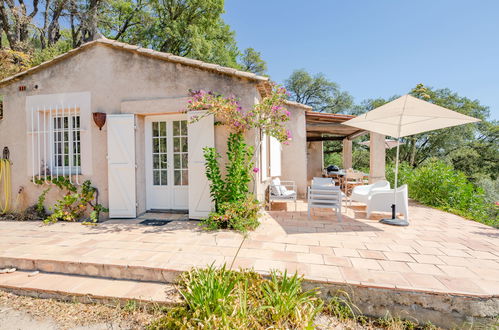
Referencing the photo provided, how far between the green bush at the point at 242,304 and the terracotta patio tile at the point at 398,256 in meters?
1.31

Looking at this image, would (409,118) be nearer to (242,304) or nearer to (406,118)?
(406,118)

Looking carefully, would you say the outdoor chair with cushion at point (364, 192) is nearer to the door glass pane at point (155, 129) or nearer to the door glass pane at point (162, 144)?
the door glass pane at point (162, 144)

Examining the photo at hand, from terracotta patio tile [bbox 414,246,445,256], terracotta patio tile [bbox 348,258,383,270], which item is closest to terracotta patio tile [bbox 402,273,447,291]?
terracotta patio tile [bbox 348,258,383,270]

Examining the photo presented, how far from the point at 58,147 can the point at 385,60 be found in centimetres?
1655

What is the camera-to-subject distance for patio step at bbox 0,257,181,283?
269cm

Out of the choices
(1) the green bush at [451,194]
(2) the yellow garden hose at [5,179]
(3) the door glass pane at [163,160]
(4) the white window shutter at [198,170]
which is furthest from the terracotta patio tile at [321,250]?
(2) the yellow garden hose at [5,179]

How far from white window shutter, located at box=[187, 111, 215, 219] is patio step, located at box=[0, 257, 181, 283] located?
212 centimetres

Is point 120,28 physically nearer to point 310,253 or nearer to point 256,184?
point 256,184

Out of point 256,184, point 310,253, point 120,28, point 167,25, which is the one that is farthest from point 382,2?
point 120,28

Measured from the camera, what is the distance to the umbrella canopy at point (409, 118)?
4.14 m

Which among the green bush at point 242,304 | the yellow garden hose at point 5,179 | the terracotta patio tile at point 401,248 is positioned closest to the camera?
the green bush at point 242,304

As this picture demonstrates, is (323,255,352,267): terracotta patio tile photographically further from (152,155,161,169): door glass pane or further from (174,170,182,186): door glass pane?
(152,155,161,169): door glass pane

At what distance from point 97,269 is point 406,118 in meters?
5.99

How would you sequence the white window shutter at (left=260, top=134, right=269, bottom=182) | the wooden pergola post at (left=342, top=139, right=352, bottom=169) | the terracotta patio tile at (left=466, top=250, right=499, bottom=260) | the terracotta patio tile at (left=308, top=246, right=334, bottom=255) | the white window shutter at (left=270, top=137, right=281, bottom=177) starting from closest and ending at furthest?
1. the terracotta patio tile at (left=466, top=250, right=499, bottom=260)
2. the terracotta patio tile at (left=308, top=246, right=334, bottom=255)
3. the white window shutter at (left=260, top=134, right=269, bottom=182)
4. the white window shutter at (left=270, top=137, right=281, bottom=177)
5. the wooden pergola post at (left=342, top=139, right=352, bottom=169)
